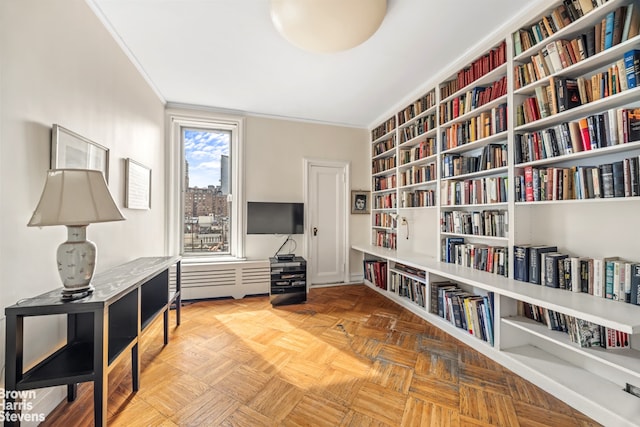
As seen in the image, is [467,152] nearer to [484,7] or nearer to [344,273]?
[484,7]

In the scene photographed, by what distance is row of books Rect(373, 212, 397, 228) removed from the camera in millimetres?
3904

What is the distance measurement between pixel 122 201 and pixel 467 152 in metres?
3.43

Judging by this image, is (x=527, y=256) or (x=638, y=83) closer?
(x=638, y=83)

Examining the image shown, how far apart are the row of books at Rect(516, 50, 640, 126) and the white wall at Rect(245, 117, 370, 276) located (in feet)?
8.67

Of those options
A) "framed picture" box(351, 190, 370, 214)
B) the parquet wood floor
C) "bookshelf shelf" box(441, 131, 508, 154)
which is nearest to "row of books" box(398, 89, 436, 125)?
"bookshelf shelf" box(441, 131, 508, 154)

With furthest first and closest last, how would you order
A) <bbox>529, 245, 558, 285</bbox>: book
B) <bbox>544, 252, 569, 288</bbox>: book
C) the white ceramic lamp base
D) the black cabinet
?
the black cabinet, <bbox>529, 245, 558, 285</bbox>: book, <bbox>544, 252, 569, 288</bbox>: book, the white ceramic lamp base

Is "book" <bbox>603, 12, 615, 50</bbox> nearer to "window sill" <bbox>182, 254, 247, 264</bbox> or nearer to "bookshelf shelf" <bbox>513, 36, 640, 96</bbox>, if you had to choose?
"bookshelf shelf" <bbox>513, 36, 640, 96</bbox>

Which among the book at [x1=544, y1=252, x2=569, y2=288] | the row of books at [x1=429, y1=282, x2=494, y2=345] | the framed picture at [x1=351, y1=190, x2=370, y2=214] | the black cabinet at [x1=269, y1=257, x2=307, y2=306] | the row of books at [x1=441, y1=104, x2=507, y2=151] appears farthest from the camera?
the framed picture at [x1=351, y1=190, x2=370, y2=214]

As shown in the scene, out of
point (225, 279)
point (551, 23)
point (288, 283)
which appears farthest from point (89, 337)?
point (551, 23)

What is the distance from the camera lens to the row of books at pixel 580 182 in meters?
1.49

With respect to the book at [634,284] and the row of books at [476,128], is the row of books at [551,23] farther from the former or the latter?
the book at [634,284]

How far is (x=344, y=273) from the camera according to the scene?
434 centimetres

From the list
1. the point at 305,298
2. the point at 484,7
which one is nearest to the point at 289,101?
the point at 484,7

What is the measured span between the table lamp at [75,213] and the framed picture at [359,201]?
3.45 meters
